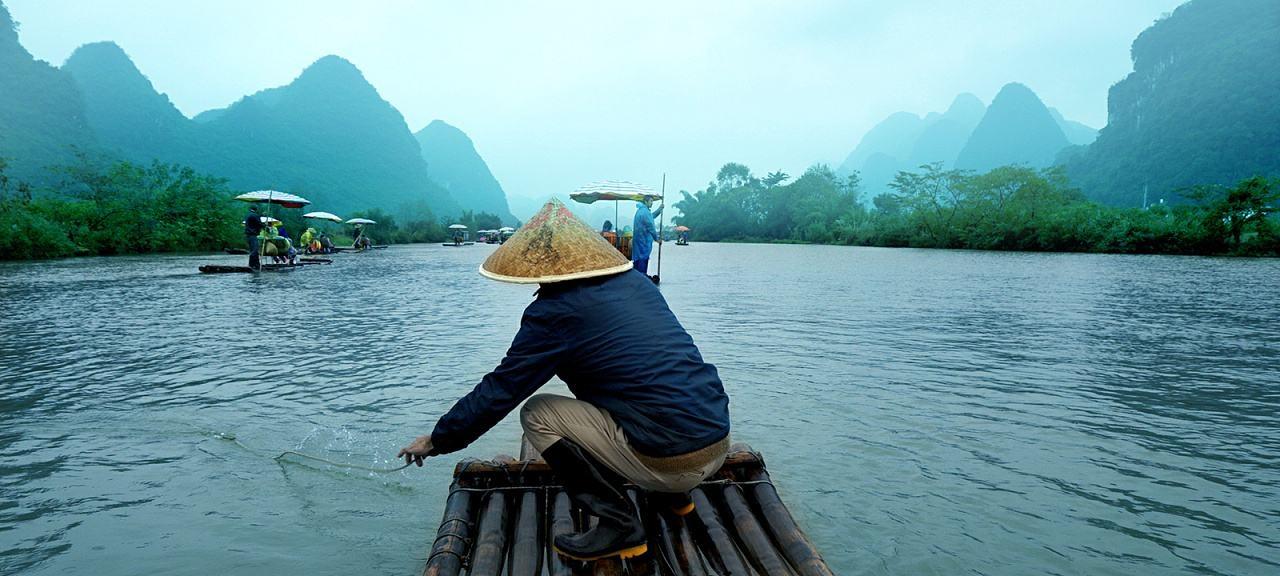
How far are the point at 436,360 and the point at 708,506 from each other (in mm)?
5222

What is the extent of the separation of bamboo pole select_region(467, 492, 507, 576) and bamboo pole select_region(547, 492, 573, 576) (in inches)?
7.8

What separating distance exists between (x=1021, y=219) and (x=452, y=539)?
6012 cm

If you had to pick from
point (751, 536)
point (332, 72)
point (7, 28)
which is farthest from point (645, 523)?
point (332, 72)

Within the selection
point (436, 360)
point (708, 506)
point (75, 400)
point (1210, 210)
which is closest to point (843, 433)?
point (708, 506)

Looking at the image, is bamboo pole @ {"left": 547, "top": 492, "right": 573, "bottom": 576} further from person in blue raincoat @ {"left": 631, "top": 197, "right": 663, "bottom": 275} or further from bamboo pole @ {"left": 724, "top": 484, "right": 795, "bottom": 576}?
person in blue raincoat @ {"left": 631, "top": 197, "right": 663, "bottom": 275}

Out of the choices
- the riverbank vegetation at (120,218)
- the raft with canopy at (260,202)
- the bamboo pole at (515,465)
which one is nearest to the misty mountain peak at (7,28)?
the riverbank vegetation at (120,218)

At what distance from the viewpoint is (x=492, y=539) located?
2.75m

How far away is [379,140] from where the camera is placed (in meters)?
156

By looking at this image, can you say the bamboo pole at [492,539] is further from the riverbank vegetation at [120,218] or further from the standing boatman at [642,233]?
the riverbank vegetation at [120,218]

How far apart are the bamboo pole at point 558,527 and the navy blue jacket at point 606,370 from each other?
23.0 inches

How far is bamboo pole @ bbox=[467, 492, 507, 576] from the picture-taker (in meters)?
2.54

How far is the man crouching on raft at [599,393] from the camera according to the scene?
2564 millimetres

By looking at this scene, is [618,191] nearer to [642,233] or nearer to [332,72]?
[642,233]

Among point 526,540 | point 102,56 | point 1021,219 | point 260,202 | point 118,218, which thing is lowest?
point 526,540
